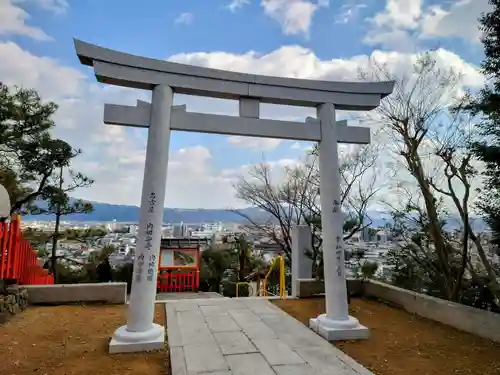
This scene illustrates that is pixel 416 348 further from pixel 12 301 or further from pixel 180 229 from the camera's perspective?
pixel 180 229

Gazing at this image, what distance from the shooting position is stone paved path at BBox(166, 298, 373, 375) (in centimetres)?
323

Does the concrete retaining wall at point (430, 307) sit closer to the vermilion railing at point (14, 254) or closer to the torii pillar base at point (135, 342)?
the torii pillar base at point (135, 342)

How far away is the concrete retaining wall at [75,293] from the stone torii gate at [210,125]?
2.26 m

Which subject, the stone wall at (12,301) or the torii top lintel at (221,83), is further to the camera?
the stone wall at (12,301)

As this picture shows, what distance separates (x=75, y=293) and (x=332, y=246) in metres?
4.53

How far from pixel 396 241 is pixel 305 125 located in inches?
185

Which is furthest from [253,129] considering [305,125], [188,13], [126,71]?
[188,13]

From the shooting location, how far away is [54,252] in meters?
11.7

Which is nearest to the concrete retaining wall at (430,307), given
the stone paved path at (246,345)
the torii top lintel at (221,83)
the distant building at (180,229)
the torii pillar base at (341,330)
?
the torii pillar base at (341,330)

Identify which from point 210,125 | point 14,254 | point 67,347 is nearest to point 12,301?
point 14,254

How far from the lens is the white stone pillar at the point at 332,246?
4.32 meters

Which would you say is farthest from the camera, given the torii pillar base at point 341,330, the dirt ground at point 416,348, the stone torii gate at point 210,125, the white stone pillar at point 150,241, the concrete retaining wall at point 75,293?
the concrete retaining wall at point 75,293

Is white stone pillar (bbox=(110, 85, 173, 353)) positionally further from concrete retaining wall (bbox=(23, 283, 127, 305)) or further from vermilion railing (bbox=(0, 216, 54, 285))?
vermilion railing (bbox=(0, 216, 54, 285))

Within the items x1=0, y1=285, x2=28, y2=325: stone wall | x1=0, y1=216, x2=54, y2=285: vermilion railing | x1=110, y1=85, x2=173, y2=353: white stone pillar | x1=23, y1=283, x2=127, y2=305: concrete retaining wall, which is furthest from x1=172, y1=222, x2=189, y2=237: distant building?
x1=110, y1=85, x2=173, y2=353: white stone pillar
